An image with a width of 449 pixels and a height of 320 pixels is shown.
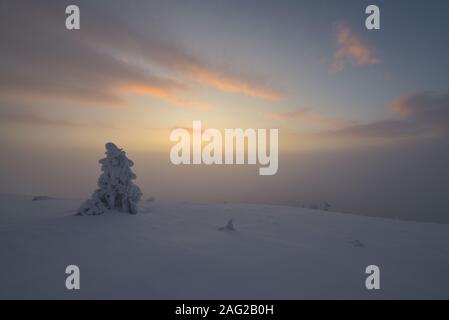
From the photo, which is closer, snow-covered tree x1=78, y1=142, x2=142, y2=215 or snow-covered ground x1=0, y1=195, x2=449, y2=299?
snow-covered ground x1=0, y1=195, x2=449, y2=299

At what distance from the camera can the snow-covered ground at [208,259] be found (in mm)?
6031

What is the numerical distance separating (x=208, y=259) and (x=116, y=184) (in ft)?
25.9

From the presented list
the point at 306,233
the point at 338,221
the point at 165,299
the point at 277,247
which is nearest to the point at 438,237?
the point at 338,221

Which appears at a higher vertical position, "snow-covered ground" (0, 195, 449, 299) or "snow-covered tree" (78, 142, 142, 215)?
"snow-covered tree" (78, 142, 142, 215)

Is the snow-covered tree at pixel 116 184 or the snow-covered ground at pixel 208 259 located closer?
the snow-covered ground at pixel 208 259

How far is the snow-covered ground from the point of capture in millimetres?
6031

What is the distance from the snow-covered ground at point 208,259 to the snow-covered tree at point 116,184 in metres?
0.80

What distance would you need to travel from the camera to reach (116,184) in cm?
1309

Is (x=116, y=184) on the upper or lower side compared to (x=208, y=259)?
upper

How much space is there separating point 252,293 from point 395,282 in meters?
4.40

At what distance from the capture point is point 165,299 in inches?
222

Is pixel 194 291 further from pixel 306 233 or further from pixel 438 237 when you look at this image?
pixel 438 237

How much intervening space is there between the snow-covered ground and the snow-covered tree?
2.63 feet

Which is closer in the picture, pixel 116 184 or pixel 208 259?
pixel 208 259
